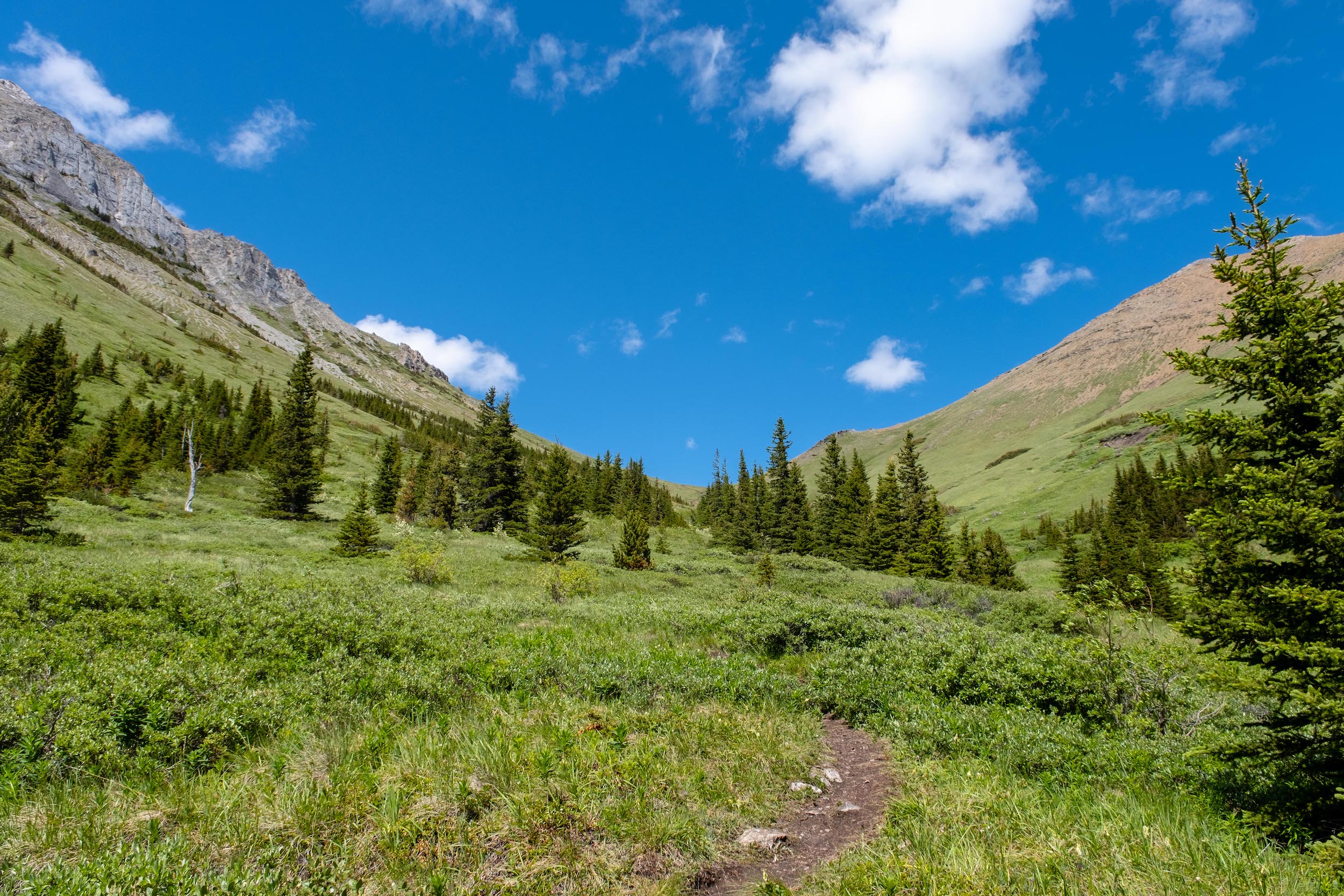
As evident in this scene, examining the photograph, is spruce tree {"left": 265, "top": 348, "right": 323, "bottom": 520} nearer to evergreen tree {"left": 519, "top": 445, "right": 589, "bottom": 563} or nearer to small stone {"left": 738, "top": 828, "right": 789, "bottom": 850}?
evergreen tree {"left": 519, "top": 445, "right": 589, "bottom": 563}

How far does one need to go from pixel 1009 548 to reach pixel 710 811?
83.1 meters

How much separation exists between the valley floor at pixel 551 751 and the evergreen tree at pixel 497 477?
1356 inches

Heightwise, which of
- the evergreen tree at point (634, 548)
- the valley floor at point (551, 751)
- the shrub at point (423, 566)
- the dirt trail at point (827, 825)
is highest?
the evergreen tree at point (634, 548)

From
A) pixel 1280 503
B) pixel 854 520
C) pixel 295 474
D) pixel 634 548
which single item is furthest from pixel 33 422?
pixel 854 520

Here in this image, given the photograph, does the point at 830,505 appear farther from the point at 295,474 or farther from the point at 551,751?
the point at 551,751

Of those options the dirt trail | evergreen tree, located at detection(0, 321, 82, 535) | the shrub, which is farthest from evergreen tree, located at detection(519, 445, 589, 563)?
the dirt trail

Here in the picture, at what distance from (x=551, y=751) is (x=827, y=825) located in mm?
3014

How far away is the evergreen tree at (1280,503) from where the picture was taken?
4797 mm

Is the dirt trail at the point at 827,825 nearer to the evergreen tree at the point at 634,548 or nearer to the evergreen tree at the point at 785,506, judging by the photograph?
the evergreen tree at the point at 634,548

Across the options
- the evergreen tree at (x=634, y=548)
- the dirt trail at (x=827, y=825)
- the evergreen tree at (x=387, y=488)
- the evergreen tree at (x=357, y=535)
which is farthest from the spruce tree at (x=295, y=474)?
the dirt trail at (x=827, y=825)

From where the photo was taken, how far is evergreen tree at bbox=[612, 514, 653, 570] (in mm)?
37812

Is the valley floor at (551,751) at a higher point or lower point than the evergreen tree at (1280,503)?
lower

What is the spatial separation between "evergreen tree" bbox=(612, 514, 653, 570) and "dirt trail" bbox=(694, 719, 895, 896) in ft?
99.7

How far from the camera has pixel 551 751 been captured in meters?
5.74
